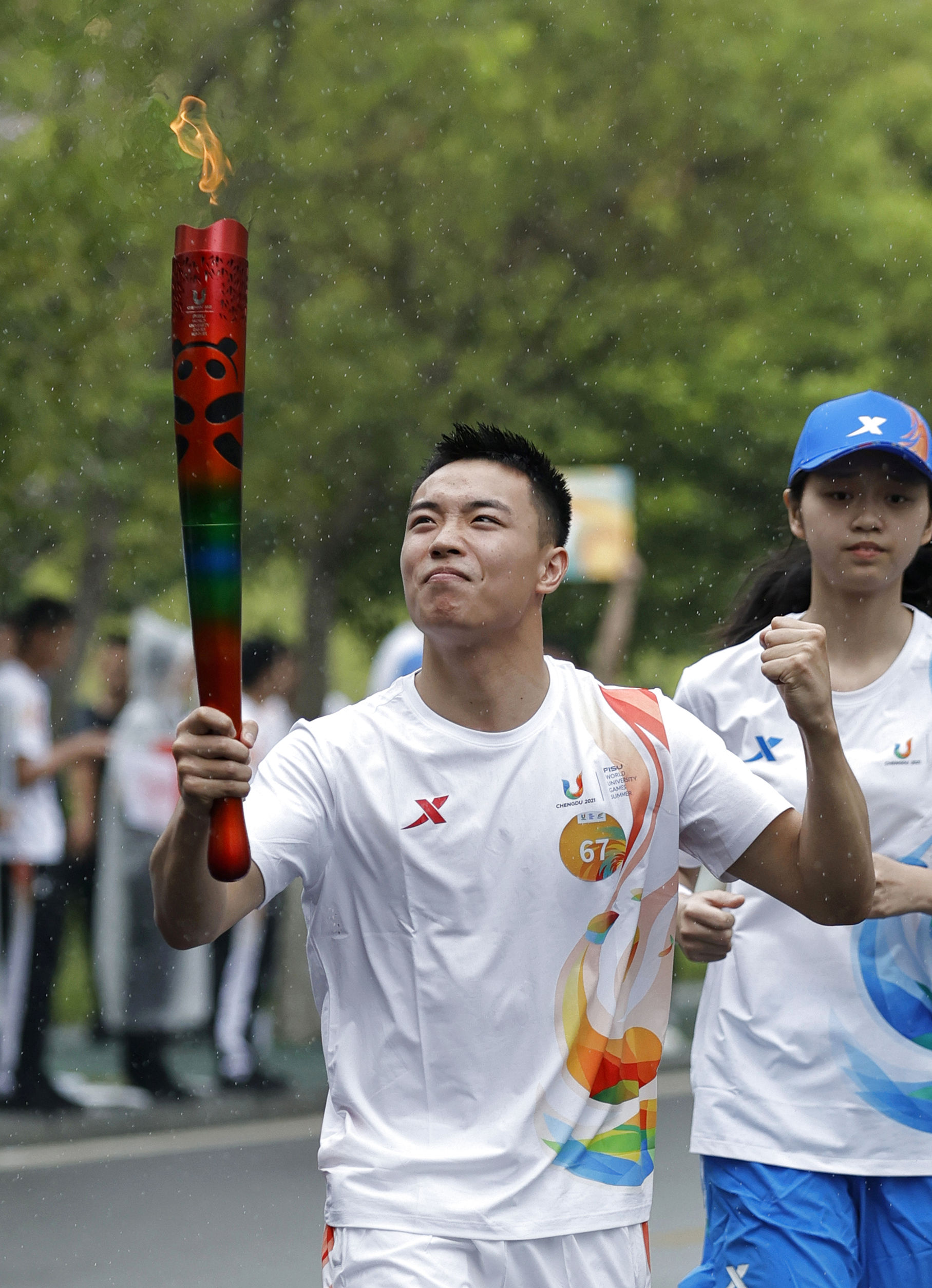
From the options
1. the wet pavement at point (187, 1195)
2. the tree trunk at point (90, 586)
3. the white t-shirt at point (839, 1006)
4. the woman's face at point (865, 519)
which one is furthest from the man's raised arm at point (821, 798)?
the tree trunk at point (90, 586)

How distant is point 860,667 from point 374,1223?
56.0 inches

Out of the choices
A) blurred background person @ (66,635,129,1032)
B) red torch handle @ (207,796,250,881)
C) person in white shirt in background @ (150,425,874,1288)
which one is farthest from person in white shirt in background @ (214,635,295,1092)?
red torch handle @ (207,796,250,881)

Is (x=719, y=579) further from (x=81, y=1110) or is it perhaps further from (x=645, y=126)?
Answer: (x=81, y=1110)

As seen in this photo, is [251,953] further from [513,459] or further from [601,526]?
[513,459]

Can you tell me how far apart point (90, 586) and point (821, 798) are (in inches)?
310

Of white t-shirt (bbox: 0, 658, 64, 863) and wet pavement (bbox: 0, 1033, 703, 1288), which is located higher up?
white t-shirt (bbox: 0, 658, 64, 863)

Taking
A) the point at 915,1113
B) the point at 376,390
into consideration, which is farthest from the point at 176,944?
the point at 376,390

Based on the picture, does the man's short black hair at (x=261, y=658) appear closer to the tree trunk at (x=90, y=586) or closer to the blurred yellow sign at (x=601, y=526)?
the tree trunk at (x=90, y=586)

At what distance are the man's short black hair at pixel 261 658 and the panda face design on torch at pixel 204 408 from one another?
632 cm

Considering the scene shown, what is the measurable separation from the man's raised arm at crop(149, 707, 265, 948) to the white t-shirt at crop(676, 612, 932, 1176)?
1.16 m

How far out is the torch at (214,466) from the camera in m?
2.24

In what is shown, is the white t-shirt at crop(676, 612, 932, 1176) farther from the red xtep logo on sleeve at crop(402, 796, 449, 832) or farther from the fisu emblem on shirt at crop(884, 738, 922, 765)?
the red xtep logo on sleeve at crop(402, 796, 449, 832)

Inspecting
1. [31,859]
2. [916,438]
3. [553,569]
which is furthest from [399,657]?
[553,569]

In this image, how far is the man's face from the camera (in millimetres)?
2652
